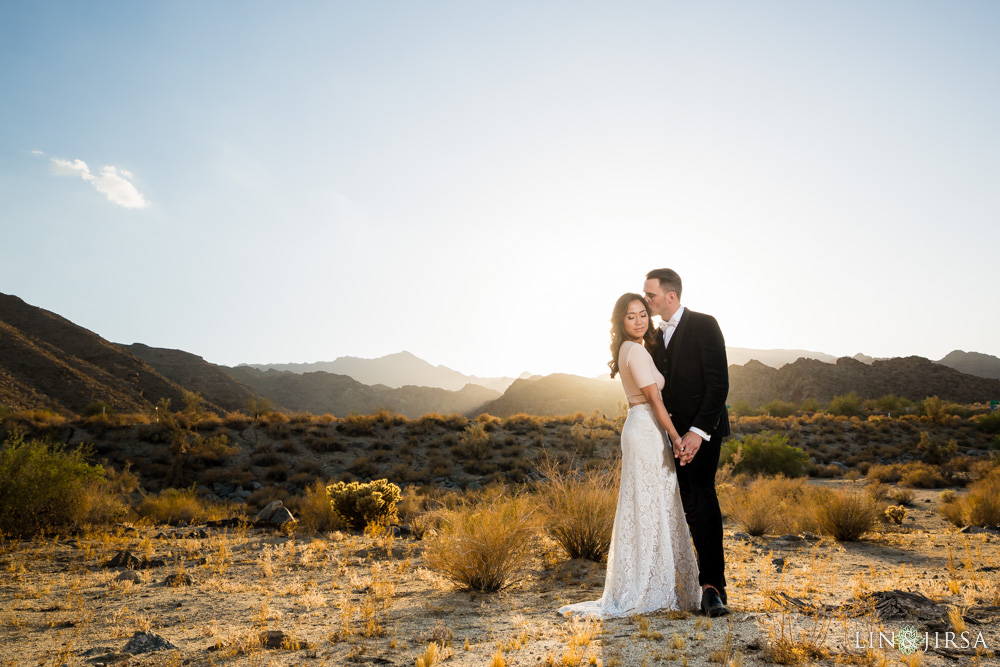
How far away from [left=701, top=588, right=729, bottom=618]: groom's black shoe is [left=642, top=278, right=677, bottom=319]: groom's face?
2.15m

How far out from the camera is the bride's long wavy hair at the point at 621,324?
4641mm

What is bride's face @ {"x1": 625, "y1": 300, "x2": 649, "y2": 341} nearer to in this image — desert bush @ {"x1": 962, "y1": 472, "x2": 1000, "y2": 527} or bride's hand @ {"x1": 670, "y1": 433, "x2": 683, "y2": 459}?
bride's hand @ {"x1": 670, "y1": 433, "x2": 683, "y2": 459}

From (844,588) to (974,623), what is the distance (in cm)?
162

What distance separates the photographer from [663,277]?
4598 millimetres

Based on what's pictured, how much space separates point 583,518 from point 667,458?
124 inches

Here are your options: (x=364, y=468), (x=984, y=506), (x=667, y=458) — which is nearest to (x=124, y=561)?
(x=667, y=458)

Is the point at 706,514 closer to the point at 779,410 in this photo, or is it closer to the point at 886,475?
the point at 886,475

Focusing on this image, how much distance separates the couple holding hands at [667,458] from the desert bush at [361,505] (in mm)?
6821

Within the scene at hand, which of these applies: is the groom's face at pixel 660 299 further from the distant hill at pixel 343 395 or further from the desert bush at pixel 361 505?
the distant hill at pixel 343 395

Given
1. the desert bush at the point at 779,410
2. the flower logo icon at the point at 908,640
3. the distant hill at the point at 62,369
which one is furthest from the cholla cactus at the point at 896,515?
the distant hill at the point at 62,369

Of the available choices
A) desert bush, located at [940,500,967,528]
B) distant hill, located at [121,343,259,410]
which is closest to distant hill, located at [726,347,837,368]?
distant hill, located at [121,343,259,410]

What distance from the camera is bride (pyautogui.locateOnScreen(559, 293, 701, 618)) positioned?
4.44m

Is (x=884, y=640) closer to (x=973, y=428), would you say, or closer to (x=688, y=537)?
(x=688, y=537)

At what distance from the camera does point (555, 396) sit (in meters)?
69.1
